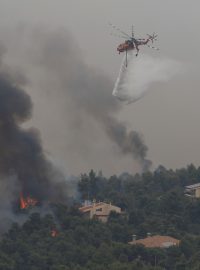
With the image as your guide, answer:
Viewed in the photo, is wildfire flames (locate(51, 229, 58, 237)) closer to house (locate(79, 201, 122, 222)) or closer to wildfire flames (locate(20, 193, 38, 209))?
wildfire flames (locate(20, 193, 38, 209))

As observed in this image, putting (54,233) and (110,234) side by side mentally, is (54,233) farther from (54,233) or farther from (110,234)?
(110,234)

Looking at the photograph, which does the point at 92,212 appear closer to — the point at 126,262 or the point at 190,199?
the point at 190,199

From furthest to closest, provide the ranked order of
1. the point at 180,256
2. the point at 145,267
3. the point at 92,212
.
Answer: the point at 92,212 → the point at 180,256 → the point at 145,267

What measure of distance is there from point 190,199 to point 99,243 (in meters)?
27.0

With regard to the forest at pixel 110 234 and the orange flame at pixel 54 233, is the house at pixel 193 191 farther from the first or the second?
the orange flame at pixel 54 233

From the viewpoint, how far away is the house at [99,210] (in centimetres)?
14788

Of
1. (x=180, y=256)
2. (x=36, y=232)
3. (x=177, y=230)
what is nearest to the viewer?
(x=180, y=256)

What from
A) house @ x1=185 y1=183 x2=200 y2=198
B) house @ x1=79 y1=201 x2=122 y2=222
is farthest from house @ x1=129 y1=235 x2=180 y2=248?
house @ x1=185 y1=183 x2=200 y2=198

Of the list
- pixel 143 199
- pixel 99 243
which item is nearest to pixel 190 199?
pixel 143 199

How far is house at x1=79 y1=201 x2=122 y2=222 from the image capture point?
148 metres

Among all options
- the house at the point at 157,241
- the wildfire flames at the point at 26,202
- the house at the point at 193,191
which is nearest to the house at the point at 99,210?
the wildfire flames at the point at 26,202

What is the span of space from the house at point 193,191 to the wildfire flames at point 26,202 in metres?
25.4

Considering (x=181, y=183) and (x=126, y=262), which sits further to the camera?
(x=181, y=183)

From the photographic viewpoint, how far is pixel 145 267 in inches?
4424
